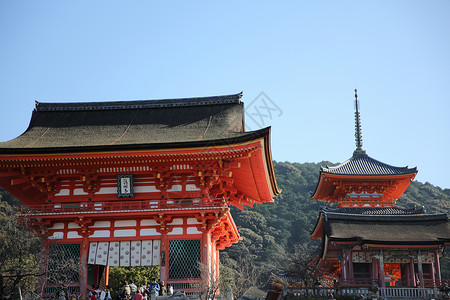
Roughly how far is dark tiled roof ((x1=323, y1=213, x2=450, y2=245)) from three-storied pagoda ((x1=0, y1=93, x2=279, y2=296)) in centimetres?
495

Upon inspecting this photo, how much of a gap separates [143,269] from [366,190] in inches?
874

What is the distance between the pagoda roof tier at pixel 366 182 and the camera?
31.1 meters

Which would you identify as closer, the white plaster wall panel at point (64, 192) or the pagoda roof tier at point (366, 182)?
the white plaster wall panel at point (64, 192)

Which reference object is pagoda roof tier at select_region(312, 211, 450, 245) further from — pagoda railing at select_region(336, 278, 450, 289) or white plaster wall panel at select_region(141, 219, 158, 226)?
white plaster wall panel at select_region(141, 219, 158, 226)

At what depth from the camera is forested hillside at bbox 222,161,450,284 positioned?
6262cm

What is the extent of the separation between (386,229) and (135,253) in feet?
40.8

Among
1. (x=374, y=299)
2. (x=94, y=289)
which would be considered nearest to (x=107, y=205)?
(x=94, y=289)

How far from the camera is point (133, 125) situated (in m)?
24.9

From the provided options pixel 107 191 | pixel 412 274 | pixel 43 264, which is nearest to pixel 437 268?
pixel 412 274

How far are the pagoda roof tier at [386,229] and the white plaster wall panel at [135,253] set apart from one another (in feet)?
29.8

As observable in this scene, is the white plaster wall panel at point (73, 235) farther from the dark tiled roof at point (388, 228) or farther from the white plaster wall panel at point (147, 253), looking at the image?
the dark tiled roof at point (388, 228)

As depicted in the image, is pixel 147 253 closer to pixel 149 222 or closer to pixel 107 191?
pixel 149 222

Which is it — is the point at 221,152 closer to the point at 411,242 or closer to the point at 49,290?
the point at 49,290

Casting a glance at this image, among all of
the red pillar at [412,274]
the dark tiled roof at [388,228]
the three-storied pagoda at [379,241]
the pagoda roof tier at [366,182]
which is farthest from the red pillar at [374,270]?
the pagoda roof tier at [366,182]
